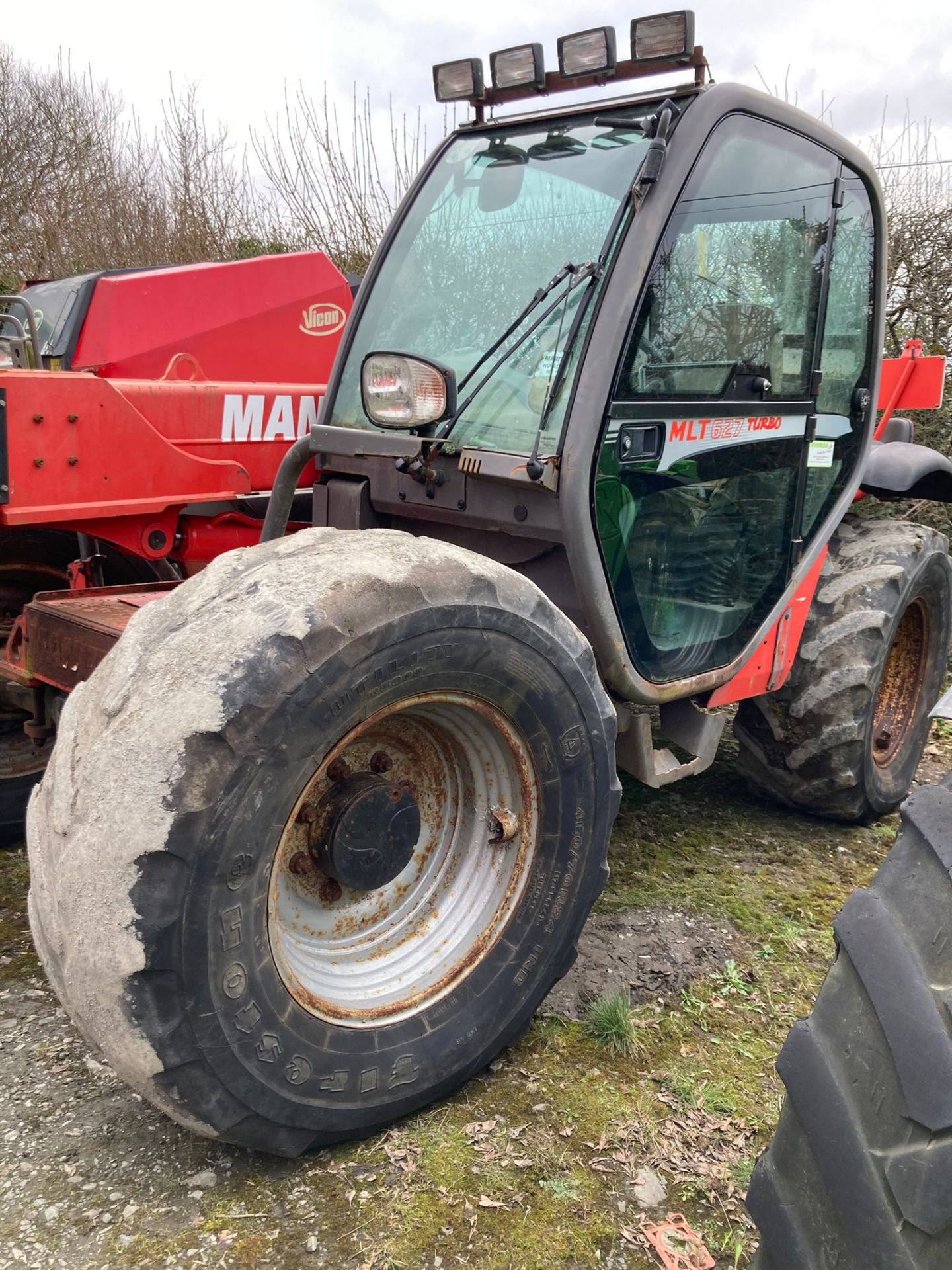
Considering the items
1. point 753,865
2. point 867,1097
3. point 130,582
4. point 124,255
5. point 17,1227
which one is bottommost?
point 753,865

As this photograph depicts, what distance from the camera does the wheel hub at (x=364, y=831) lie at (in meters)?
2.08

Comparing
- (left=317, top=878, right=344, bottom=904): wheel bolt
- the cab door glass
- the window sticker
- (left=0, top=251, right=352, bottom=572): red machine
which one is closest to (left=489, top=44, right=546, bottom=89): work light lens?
the cab door glass

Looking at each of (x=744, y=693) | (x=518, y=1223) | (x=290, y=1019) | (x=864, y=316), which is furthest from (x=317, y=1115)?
(x=864, y=316)

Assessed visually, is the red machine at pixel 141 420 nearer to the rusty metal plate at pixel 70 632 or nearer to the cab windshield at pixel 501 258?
the rusty metal plate at pixel 70 632

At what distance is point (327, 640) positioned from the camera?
1827mm

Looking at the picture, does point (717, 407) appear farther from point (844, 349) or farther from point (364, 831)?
point (364, 831)

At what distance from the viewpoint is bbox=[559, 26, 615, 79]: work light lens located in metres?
2.47

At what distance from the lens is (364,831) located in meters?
2.09

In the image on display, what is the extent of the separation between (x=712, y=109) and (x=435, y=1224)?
246 centimetres

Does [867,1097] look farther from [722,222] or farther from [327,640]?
[722,222]

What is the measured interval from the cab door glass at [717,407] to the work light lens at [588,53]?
1.03 ft

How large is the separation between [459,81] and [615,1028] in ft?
8.12

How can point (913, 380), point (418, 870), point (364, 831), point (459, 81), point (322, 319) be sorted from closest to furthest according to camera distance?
point (364, 831) → point (418, 870) → point (459, 81) → point (913, 380) → point (322, 319)

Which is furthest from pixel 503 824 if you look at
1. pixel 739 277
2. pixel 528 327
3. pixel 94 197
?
pixel 94 197
